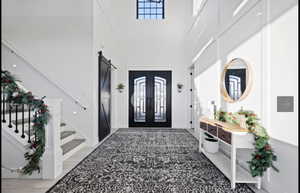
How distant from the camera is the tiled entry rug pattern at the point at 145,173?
8.01ft

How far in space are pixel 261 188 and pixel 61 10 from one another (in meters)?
5.32

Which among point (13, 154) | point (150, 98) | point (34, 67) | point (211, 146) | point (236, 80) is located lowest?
point (211, 146)

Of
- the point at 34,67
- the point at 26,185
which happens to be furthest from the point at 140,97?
the point at 26,185

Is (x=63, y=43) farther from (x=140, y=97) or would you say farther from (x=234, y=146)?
(x=234, y=146)

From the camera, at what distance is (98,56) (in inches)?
196

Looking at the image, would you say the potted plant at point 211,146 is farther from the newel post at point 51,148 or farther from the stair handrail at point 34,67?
the stair handrail at point 34,67

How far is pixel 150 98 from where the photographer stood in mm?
7586

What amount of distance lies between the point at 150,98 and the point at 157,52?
1.89 meters

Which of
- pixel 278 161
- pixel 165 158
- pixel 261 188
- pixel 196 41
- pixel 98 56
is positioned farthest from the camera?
pixel 196 41

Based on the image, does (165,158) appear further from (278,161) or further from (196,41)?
(196,41)

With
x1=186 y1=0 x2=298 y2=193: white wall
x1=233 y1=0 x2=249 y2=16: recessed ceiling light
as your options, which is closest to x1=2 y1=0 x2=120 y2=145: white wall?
x1=186 y1=0 x2=298 y2=193: white wall

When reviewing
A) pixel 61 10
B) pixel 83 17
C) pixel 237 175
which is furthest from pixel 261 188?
pixel 61 10

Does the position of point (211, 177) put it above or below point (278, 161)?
below

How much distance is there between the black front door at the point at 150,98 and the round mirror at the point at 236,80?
405cm
